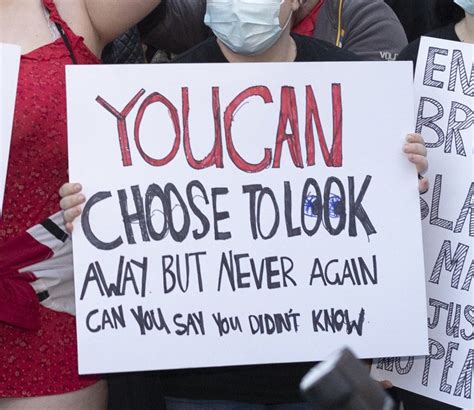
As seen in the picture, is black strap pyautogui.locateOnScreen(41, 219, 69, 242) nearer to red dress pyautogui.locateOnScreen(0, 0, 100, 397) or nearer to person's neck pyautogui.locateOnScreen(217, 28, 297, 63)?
red dress pyautogui.locateOnScreen(0, 0, 100, 397)

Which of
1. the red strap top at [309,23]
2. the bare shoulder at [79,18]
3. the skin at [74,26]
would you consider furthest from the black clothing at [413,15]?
the bare shoulder at [79,18]

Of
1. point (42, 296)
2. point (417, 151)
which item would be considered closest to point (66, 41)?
point (42, 296)

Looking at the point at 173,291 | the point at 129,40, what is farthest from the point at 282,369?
the point at 129,40

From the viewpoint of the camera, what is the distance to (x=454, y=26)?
8.42 ft

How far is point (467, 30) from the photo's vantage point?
8.26 feet

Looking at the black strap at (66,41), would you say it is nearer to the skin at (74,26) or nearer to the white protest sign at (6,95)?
the skin at (74,26)

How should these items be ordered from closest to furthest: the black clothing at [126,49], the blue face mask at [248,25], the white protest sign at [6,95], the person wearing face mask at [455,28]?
the white protest sign at [6,95], the blue face mask at [248,25], the person wearing face mask at [455,28], the black clothing at [126,49]

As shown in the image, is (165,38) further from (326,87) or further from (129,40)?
(326,87)

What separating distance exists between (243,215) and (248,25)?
0.47 metres

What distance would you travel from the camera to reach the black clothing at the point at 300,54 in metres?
2.44

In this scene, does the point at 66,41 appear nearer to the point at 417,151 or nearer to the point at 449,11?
the point at 417,151

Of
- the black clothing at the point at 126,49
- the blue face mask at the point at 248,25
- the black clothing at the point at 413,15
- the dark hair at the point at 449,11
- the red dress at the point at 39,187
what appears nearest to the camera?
the red dress at the point at 39,187

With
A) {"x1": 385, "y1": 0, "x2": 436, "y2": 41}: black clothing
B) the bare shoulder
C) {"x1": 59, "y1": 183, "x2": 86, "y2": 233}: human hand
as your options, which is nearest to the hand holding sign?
{"x1": 59, "y1": 183, "x2": 86, "y2": 233}: human hand

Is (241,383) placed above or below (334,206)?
below
